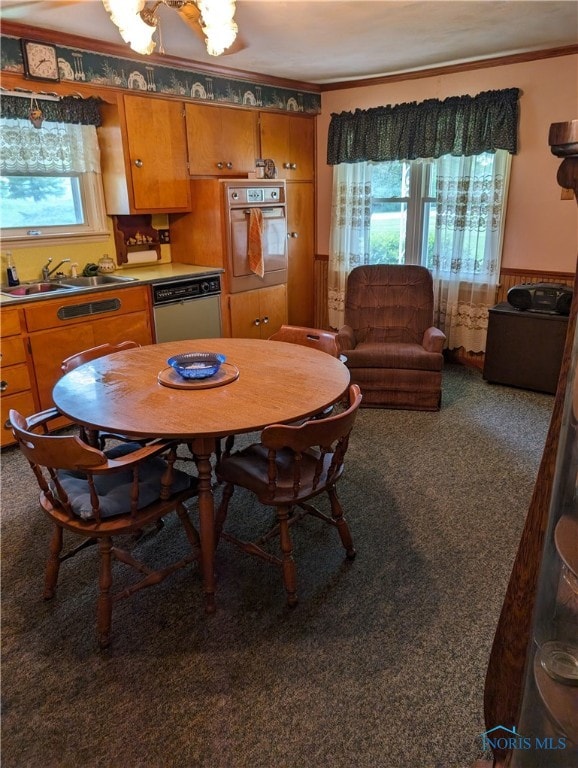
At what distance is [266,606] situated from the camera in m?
2.09

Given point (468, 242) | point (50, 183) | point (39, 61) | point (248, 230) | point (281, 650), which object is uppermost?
point (39, 61)

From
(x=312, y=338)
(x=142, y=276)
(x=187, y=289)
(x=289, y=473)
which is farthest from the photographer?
(x=187, y=289)

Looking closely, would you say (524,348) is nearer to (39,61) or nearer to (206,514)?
(206,514)

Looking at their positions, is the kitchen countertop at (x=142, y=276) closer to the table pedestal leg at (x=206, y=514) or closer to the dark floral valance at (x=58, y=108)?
the dark floral valance at (x=58, y=108)

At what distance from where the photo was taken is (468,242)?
15.0 ft

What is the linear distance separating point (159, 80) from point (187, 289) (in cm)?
149

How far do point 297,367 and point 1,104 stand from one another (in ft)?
8.46

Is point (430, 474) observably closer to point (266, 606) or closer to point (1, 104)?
point (266, 606)

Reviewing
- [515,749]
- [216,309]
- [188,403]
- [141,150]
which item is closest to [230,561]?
[188,403]

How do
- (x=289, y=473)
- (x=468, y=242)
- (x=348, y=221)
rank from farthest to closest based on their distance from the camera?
(x=348, y=221) < (x=468, y=242) < (x=289, y=473)

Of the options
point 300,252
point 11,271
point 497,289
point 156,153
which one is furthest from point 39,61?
point 497,289

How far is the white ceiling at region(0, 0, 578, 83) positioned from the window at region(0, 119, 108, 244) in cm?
66

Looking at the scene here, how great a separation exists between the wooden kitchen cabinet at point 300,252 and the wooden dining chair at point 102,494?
3550 millimetres

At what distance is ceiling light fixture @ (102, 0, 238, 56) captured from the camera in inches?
84.2
